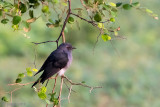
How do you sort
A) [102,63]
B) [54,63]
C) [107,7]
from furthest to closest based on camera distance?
[102,63], [54,63], [107,7]

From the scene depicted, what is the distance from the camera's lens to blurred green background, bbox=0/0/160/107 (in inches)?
376

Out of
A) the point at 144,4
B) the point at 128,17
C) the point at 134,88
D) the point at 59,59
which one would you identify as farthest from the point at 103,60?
the point at 59,59

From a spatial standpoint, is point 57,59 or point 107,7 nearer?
point 107,7

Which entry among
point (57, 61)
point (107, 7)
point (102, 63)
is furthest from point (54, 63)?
point (102, 63)

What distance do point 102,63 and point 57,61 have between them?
6984 mm

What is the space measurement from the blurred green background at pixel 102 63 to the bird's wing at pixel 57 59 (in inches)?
135

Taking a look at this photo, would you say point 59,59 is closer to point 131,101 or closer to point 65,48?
point 65,48

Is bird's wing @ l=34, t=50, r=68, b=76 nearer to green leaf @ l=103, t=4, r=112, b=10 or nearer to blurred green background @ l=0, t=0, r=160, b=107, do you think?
green leaf @ l=103, t=4, r=112, b=10

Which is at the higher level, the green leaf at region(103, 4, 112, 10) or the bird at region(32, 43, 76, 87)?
the green leaf at region(103, 4, 112, 10)

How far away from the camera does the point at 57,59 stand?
471 cm

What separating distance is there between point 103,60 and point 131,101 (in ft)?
7.87

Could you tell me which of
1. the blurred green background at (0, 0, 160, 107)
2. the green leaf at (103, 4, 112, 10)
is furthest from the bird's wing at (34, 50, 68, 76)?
the blurred green background at (0, 0, 160, 107)

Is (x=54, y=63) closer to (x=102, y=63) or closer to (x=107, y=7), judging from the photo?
(x=107, y=7)

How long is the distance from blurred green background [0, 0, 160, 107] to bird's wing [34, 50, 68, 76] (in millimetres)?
3438
